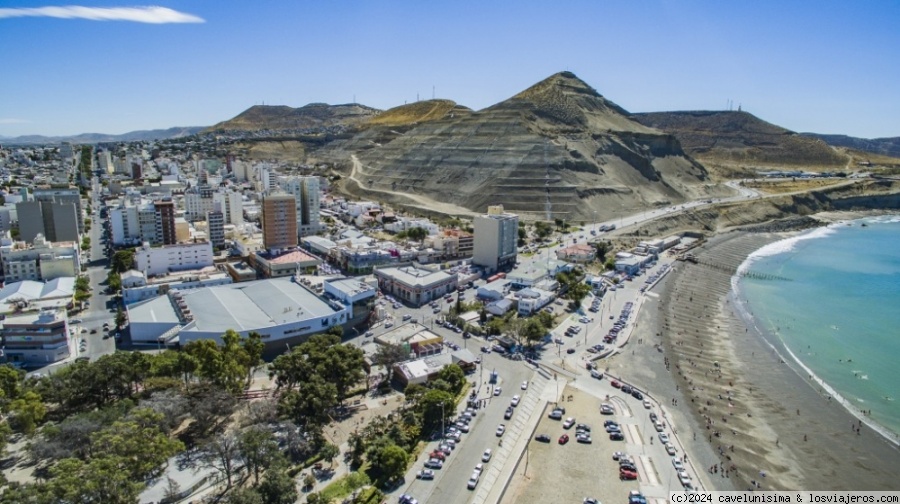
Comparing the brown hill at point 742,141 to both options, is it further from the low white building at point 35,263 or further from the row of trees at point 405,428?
the low white building at point 35,263

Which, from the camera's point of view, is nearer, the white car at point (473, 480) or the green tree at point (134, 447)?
the green tree at point (134, 447)

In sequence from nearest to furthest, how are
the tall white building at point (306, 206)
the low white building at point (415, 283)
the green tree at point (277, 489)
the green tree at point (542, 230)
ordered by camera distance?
the green tree at point (277, 489)
the low white building at point (415, 283)
the tall white building at point (306, 206)
the green tree at point (542, 230)

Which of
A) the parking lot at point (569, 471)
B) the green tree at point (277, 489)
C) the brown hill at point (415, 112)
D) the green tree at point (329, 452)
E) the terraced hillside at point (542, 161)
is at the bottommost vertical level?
the parking lot at point (569, 471)

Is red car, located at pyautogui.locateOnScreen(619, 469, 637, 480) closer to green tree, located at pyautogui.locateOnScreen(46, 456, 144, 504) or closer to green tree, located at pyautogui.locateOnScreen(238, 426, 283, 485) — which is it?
green tree, located at pyautogui.locateOnScreen(238, 426, 283, 485)

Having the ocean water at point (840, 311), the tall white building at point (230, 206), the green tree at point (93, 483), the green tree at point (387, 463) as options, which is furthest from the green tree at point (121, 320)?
the ocean water at point (840, 311)

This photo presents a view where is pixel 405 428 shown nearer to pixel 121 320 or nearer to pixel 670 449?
pixel 670 449

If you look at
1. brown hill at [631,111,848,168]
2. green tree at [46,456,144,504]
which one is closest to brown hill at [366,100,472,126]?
brown hill at [631,111,848,168]

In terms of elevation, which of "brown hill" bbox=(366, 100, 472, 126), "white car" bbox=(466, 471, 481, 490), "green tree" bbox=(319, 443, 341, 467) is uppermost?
"brown hill" bbox=(366, 100, 472, 126)
